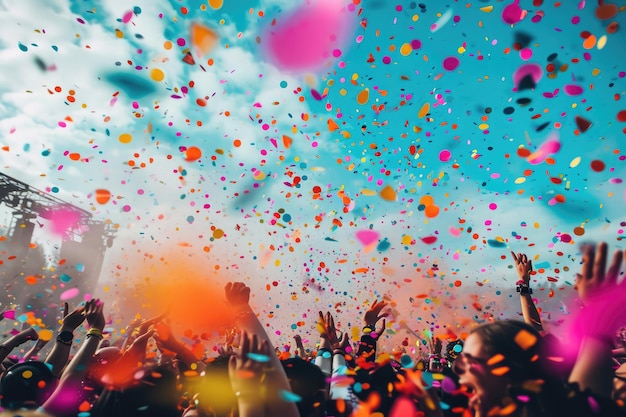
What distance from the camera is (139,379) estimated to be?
8.56 feet

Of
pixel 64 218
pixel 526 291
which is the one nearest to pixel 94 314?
pixel 526 291

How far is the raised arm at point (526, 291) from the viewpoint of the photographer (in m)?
3.26

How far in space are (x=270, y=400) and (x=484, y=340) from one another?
1.15m

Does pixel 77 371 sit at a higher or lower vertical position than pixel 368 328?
lower

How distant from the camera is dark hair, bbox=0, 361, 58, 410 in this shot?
276 centimetres

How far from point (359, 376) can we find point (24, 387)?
2.72 meters

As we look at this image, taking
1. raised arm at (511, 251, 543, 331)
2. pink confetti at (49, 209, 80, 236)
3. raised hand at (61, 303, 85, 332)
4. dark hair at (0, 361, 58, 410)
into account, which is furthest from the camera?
pink confetti at (49, 209, 80, 236)

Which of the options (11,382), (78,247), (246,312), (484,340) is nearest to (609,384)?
(484,340)

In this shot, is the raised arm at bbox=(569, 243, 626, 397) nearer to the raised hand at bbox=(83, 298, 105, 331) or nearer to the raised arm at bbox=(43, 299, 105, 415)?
the raised arm at bbox=(43, 299, 105, 415)

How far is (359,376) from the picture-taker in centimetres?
291

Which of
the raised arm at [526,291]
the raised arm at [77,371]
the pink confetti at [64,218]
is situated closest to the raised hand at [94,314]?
the raised arm at [77,371]

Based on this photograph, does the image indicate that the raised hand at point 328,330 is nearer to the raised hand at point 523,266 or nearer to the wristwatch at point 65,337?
the raised hand at point 523,266

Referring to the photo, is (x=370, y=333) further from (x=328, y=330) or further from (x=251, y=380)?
(x=251, y=380)

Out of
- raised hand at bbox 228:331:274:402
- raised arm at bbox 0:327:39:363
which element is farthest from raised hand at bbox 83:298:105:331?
raised hand at bbox 228:331:274:402
